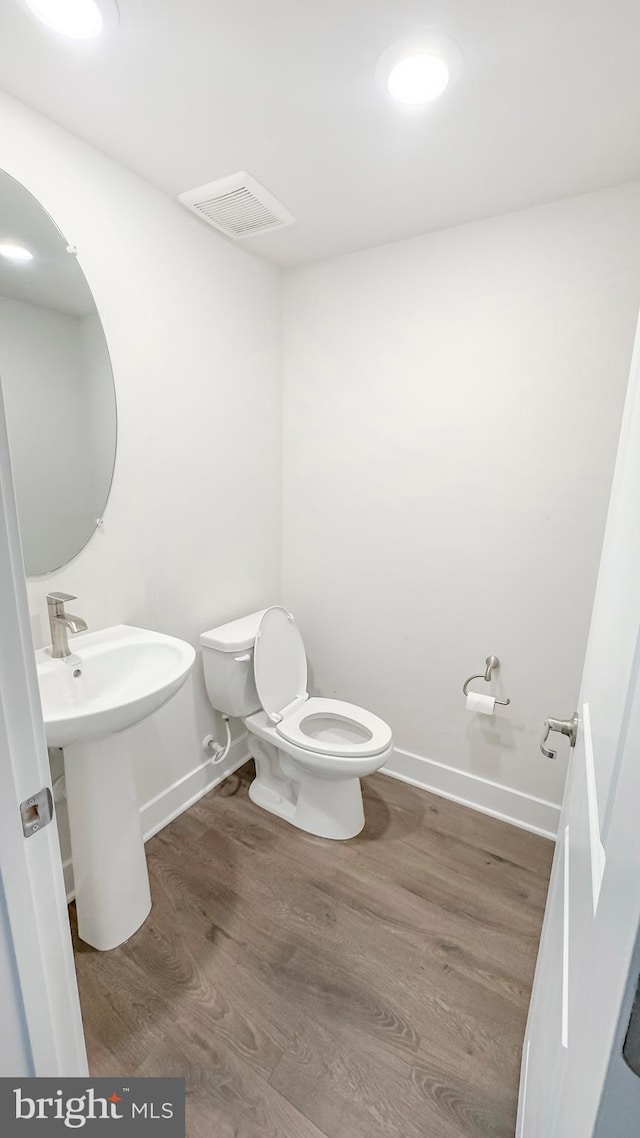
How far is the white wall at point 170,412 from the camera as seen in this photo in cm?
138

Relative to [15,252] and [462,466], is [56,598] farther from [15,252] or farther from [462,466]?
[462,466]

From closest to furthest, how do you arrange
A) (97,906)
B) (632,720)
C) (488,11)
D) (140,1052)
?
1. (632,720)
2. (488,11)
3. (140,1052)
4. (97,906)

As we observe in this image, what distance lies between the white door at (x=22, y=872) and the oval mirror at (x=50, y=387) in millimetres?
861

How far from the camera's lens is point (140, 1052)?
1.13 metres

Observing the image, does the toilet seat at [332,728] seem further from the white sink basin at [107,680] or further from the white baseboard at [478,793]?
the white sink basin at [107,680]

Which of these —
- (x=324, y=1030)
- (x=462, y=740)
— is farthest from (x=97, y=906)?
(x=462, y=740)

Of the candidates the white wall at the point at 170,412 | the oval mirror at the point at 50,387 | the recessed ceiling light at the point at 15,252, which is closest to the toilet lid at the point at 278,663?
the white wall at the point at 170,412

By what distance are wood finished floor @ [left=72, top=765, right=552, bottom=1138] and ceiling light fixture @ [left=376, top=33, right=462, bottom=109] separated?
7.64 feet

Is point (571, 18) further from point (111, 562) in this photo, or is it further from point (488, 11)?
point (111, 562)

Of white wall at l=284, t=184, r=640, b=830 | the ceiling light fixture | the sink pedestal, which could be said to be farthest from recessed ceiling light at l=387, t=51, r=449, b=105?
the sink pedestal

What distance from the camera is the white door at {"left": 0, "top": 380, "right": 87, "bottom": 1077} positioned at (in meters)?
0.58

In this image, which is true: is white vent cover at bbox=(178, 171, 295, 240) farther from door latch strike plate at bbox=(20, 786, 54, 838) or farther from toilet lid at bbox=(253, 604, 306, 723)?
door latch strike plate at bbox=(20, 786, 54, 838)

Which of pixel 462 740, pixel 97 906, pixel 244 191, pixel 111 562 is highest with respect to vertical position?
pixel 244 191

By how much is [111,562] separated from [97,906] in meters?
1.03
